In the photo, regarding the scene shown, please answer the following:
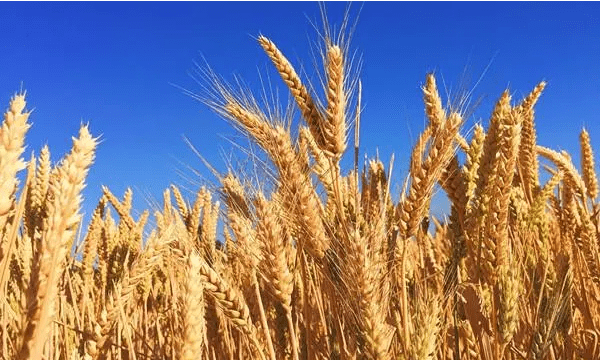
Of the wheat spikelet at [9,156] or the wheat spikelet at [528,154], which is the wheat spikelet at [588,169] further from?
the wheat spikelet at [9,156]

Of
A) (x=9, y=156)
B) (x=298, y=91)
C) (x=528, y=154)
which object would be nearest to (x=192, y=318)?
(x=9, y=156)

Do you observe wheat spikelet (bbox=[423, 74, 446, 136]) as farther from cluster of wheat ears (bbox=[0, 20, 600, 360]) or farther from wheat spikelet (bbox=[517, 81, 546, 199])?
wheat spikelet (bbox=[517, 81, 546, 199])

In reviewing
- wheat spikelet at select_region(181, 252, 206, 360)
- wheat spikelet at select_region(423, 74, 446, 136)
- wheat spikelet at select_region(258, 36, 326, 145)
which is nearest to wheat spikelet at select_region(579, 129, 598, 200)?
wheat spikelet at select_region(423, 74, 446, 136)

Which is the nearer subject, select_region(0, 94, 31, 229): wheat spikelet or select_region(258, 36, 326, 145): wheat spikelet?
select_region(0, 94, 31, 229): wheat spikelet

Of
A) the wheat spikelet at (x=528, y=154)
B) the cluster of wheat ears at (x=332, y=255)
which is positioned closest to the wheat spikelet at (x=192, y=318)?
the cluster of wheat ears at (x=332, y=255)

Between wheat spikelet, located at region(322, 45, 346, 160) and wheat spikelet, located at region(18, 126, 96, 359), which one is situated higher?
wheat spikelet, located at region(322, 45, 346, 160)

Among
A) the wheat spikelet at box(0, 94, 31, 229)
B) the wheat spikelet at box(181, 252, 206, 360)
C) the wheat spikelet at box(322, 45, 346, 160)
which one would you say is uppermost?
the wheat spikelet at box(322, 45, 346, 160)

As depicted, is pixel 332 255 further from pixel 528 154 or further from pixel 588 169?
pixel 588 169

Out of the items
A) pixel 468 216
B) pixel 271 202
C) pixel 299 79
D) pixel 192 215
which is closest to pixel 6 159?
pixel 271 202

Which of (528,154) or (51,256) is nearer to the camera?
(51,256)

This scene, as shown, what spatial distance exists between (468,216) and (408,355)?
59cm

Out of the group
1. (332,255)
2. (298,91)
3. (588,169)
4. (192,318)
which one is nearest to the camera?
(192,318)

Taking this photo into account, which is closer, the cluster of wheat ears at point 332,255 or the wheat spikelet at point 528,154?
the cluster of wheat ears at point 332,255

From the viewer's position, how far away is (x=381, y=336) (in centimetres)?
125
